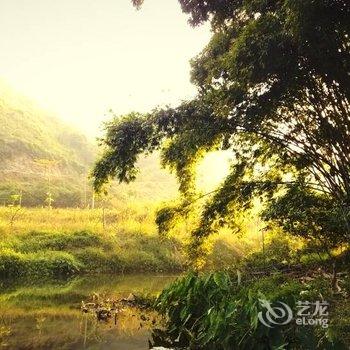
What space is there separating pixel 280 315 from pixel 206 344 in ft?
4.77

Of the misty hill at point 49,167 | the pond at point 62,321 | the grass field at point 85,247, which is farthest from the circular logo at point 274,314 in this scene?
the misty hill at point 49,167

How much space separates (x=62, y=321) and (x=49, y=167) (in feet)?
181

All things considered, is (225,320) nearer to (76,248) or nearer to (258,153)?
(258,153)

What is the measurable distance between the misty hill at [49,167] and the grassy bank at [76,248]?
13727 millimetres

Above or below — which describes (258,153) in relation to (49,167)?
below

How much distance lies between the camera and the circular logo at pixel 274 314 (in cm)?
596

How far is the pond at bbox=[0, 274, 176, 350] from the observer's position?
9.12m

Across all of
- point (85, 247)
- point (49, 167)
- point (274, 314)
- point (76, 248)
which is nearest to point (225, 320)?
point (274, 314)

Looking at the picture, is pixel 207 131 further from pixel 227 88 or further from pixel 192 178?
pixel 192 178

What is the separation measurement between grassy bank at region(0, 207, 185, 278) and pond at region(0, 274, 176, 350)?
296 centimetres

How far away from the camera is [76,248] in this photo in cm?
2484

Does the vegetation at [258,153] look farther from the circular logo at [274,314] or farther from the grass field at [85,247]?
the grass field at [85,247]

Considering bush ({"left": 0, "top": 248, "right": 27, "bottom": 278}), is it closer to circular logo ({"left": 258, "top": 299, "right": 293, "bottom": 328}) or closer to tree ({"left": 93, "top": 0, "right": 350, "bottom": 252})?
tree ({"left": 93, "top": 0, "right": 350, "bottom": 252})

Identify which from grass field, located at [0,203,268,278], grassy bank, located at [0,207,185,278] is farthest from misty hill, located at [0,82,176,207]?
grassy bank, located at [0,207,185,278]
